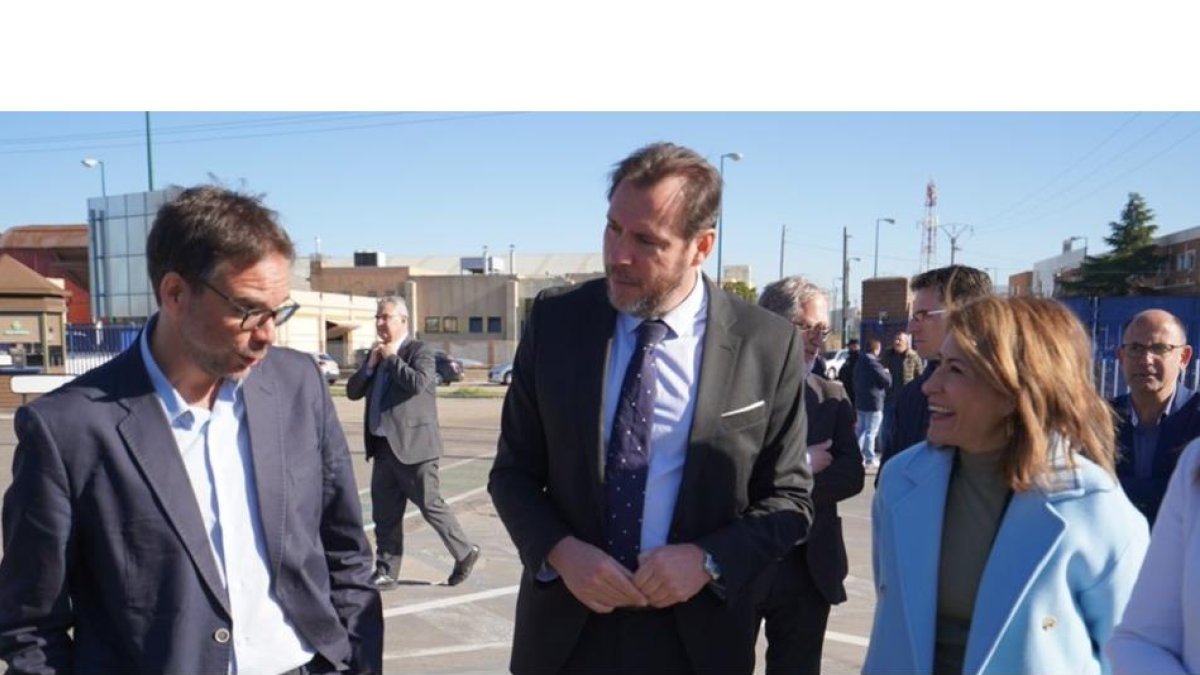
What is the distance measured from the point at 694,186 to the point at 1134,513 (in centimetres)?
135

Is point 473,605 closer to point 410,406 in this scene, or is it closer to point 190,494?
point 410,406

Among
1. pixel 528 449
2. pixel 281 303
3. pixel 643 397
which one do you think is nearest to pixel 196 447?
pixel 281 303

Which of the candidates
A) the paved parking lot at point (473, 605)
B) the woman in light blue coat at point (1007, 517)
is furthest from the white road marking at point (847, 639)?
the woman in light blue coat at point (1007, 517)

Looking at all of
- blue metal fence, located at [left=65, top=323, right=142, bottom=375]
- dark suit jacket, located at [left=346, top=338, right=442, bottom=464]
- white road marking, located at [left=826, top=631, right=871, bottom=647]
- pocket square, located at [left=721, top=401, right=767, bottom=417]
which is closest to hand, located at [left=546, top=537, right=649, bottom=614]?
pocket square, located at [left=721, top=401, right=767, bottom=417]

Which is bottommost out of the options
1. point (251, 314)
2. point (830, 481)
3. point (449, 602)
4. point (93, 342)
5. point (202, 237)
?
point (449, 602)

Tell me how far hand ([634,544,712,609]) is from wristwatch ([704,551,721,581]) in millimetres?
10

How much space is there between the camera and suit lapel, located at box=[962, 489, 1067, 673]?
6.56 ft

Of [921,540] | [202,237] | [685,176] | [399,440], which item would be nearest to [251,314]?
[202,237]

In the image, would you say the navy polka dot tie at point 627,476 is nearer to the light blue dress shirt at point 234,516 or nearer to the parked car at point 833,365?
the light blue dress shirt at point 234,516

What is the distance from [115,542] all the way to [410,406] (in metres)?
4.19

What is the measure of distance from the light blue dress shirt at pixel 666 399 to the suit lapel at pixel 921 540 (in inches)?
22.6

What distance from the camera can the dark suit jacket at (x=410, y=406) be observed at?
5.97 metres

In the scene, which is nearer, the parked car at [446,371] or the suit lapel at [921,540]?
the suit lapel at [921,540]

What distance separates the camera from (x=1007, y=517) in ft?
6.86
